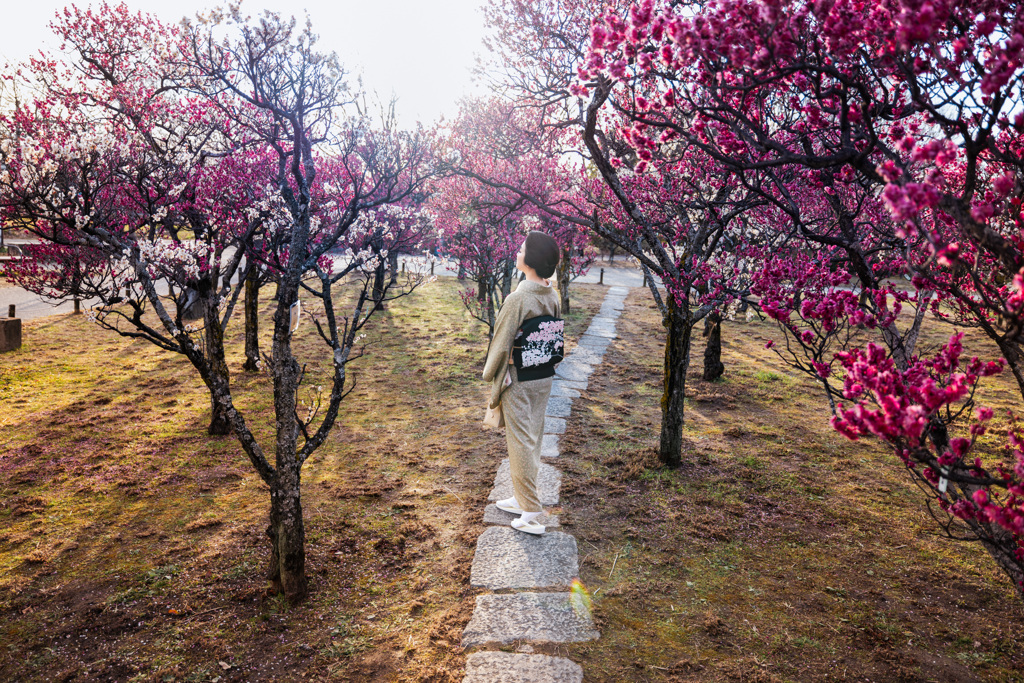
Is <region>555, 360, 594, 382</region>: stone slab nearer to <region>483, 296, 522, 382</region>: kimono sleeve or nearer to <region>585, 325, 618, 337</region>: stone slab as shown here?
<region>585, 325, 618, 337</region>: stone slab

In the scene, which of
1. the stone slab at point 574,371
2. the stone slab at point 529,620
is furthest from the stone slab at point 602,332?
the stone slab at point 529,620

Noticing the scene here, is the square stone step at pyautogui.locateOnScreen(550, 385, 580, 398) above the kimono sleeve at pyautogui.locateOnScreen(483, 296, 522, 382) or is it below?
below

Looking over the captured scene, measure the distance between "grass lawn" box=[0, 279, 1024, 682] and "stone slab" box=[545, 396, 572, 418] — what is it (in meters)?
0.17

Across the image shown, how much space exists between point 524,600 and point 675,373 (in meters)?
2.76

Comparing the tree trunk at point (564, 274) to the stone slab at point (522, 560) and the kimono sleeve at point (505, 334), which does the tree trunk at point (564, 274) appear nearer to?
the kimono sleeve at point (505, 334)

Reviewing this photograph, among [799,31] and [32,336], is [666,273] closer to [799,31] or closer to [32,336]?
[799,31]

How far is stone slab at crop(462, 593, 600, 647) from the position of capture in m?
3.21

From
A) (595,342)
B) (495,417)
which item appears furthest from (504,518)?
(595,342)

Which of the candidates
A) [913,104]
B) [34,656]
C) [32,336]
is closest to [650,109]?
[913,104]

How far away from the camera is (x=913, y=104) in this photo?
81.4 inches

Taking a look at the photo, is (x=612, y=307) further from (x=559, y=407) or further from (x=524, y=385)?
(x=524, y=385)

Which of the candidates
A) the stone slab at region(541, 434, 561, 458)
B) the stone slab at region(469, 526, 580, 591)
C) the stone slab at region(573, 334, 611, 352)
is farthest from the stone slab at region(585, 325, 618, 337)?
the stone slab at region(469, 526, 580, 591)

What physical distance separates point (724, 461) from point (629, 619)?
3.06 m

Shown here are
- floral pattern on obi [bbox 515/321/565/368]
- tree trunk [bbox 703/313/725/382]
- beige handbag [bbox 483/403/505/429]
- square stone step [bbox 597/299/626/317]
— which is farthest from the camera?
square stone step [bbox 597/299/626/317]
